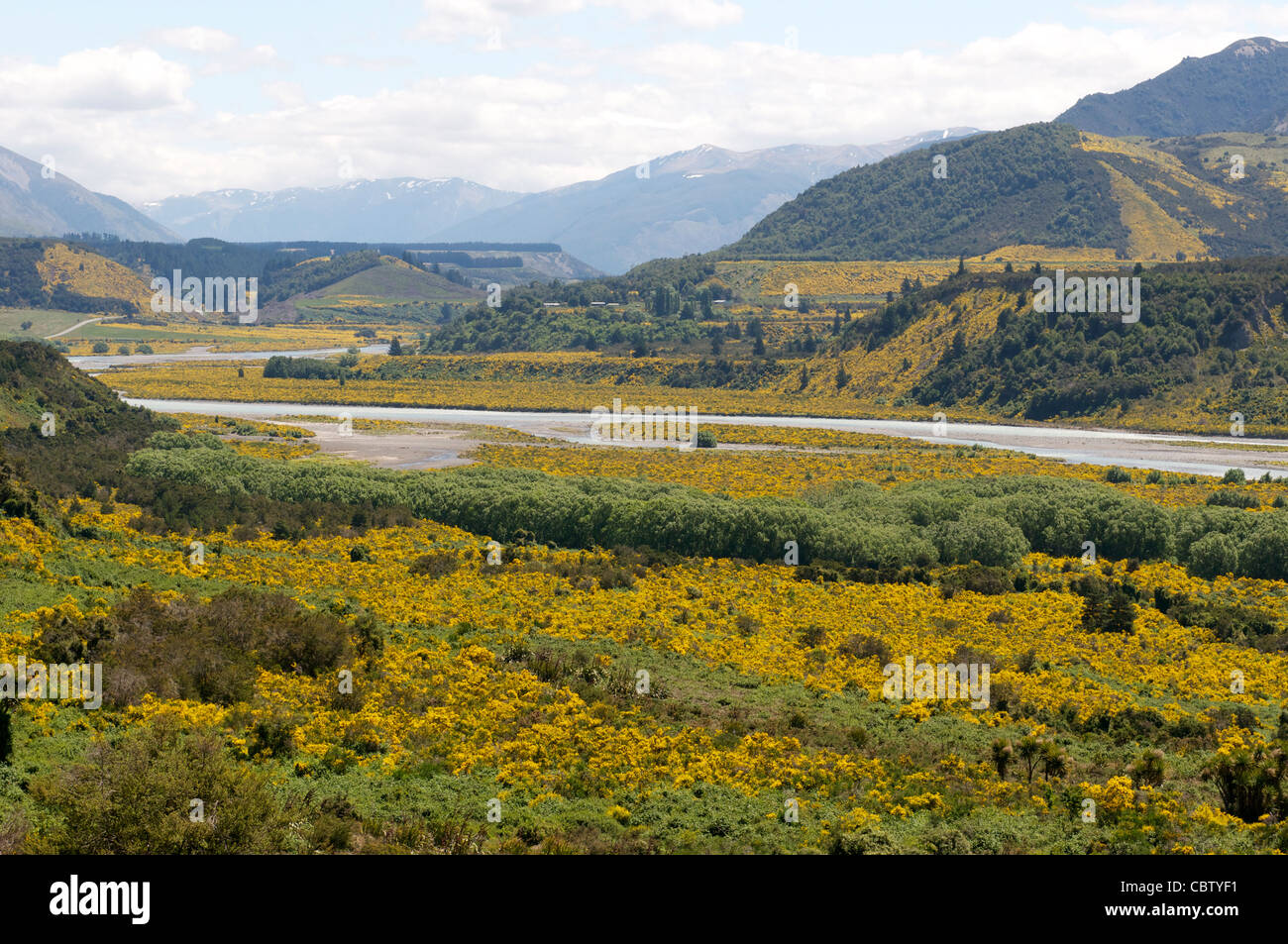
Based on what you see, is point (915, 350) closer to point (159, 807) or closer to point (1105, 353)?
point (1105, 353)

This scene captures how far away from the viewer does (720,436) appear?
105 meters

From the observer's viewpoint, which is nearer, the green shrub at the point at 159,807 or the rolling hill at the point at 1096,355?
the green shrub at the point at 159,807

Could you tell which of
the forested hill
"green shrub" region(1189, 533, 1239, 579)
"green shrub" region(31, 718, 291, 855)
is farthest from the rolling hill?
"green shrub" region(31, 718, 291, 855)

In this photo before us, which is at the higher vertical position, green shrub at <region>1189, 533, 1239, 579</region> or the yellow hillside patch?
the yellow hillside patch

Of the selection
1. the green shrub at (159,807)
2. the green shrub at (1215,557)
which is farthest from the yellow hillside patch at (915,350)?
the green shrub at (159,807)

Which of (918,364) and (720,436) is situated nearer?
(720,436)

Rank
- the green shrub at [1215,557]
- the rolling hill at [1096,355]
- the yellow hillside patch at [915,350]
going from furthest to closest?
the yellow hillside patch at [915,350]
the rolling hill at [1096,355]
the green shrub at [1215,557]

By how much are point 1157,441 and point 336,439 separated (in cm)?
7041

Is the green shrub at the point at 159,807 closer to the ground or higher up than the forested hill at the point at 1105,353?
closer to the ground

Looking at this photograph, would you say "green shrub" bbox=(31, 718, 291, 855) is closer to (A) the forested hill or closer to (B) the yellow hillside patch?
(A) the forested hill

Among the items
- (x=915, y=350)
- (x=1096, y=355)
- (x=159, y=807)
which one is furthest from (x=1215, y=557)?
(x=915, y=350)

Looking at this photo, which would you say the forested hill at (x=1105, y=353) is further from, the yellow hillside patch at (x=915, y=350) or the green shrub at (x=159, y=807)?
the green shrub at (x=159, y=807)

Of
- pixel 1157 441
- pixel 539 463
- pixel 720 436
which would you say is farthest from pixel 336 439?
pixel 1157 441

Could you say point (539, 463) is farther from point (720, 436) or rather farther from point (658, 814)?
point (658, 814)
